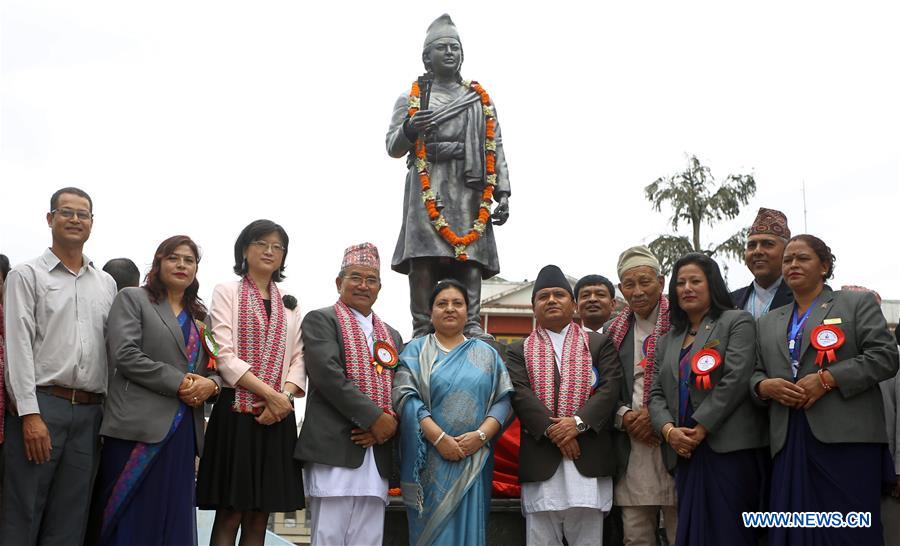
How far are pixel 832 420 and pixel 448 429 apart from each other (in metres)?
2.08

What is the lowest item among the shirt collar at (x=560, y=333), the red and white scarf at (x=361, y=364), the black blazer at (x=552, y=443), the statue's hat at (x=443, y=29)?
the black blazer at (x=552, y=443)

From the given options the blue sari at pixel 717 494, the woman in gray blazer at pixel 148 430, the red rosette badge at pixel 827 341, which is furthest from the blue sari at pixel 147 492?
the red rosette badge at pixel 827 341

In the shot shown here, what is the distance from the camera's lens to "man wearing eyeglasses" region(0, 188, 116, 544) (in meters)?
4.62

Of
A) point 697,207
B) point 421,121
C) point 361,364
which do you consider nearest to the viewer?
point 361,364

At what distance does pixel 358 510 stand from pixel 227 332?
1260 mm

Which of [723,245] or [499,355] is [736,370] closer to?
[499,355]

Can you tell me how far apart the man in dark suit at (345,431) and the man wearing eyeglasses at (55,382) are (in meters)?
1.16

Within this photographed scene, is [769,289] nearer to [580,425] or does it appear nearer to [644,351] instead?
[644,351]

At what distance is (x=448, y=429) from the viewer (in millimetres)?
5113

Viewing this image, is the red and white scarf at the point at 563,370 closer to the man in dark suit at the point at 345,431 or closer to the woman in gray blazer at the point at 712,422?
the woman in gray blazer at the point at 712,422

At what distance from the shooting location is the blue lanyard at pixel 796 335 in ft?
16.4

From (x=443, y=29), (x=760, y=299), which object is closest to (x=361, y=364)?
(x=760, y=299)

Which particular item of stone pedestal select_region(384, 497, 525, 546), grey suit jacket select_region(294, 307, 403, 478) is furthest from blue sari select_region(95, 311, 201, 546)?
stone pedestal select_region(384, 497, 525, 546)

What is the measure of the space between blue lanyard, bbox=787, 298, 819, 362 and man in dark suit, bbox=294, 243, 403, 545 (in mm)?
2273
